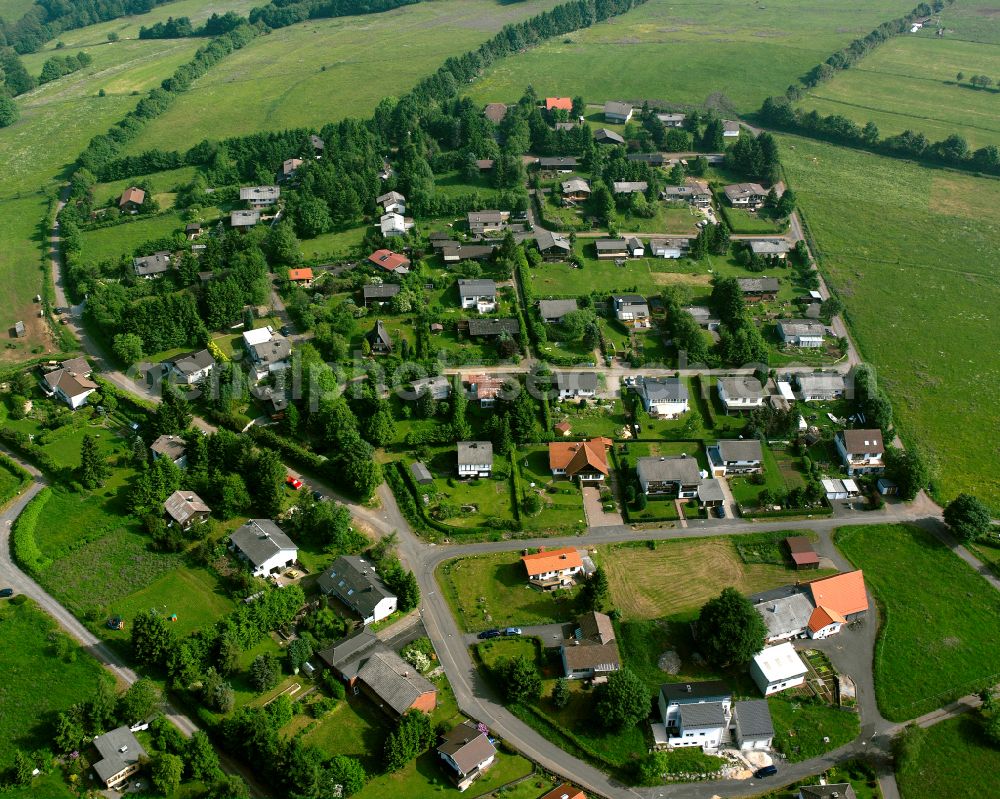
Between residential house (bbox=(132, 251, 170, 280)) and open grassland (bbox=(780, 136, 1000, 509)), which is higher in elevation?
residential house (bbox=(132, 251, 170, 280))

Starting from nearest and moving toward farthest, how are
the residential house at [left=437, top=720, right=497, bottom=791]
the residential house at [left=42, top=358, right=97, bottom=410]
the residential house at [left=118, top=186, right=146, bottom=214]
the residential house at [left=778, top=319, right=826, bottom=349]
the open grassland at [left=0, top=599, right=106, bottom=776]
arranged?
the residential house at [left=437, top=720, right=497, bottom=791], the open grassland at [left=0, top=599, right=106, bottom=776], the residential house at [left=42, top=358, right=97, bottom=410], the residential house at [left=778, top=319, right=826, bottom=349], the residential house at [left=118, top=186, right=146, bottom=214]

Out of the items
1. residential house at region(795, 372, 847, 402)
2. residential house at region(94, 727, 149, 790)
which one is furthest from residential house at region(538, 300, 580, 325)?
residential house at region(94, 727, 149, 790)

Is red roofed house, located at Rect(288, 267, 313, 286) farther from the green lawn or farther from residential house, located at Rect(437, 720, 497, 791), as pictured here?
residential house, located at Rect(437, 720, 497, 791)

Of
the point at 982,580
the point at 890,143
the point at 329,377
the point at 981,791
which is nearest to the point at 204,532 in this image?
the point at 329,377

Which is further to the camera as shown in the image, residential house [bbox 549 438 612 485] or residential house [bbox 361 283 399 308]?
residential house [bbox 361 283 399 308]

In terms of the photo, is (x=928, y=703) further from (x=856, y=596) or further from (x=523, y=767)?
(x=523, y=767)

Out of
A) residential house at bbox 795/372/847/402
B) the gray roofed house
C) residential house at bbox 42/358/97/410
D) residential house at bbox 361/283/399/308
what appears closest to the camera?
the gray roofed house
